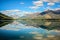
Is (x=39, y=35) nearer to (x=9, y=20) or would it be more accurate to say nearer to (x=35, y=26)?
(x=35, y=26)

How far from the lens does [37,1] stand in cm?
529

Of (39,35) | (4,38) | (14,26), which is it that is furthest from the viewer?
(14,26)

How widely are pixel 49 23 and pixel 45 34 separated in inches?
44.2

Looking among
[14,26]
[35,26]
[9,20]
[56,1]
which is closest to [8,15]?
[9,20]

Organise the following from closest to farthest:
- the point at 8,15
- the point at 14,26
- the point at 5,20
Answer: the point at 14,26, the point at 8,15, the point at 5,20

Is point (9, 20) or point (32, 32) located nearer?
point (32, 32)

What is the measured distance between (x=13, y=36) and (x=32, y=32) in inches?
26.7

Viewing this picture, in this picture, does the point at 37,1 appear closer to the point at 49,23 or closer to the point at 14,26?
the point at 49,23

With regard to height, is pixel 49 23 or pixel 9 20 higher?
pixel 9 20

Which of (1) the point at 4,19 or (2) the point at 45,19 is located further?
(1) the point at 4,19

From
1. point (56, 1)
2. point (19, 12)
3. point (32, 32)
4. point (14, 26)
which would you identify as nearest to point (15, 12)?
point (19, 12)

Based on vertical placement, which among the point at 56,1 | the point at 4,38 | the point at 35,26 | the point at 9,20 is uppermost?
the point at 56,1

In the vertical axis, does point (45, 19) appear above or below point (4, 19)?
below

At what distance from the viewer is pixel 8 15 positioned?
5383mm
